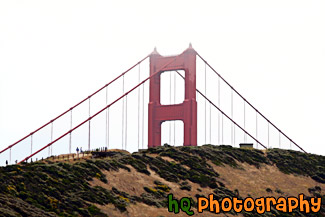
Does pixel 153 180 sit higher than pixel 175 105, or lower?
lower

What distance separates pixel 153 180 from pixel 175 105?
25189 mm

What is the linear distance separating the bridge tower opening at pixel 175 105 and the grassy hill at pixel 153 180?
4334mm

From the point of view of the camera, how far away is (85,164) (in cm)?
5697

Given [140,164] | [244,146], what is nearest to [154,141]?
[244,146]

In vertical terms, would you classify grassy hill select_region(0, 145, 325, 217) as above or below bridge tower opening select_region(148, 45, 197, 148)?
below

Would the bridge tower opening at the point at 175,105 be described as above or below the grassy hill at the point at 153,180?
above

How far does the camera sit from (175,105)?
8325 cm

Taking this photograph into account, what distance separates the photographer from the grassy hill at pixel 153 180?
1837 inches

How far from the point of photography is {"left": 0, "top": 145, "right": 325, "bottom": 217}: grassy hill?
46.7m

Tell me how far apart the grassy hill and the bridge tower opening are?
14.2 ft

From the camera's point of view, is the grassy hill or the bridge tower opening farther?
the bridge tower opening

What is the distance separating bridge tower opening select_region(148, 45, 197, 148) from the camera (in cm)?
8088

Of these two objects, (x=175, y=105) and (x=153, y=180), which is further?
(x=175, y=105)

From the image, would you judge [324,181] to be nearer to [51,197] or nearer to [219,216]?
[219,216]
